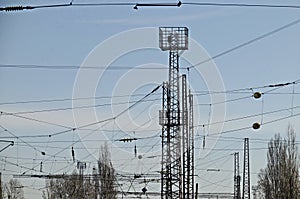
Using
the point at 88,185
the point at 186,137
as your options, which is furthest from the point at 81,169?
the point at 186,137

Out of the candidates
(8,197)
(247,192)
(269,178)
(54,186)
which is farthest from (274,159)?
(8,197)

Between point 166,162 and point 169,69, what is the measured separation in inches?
239

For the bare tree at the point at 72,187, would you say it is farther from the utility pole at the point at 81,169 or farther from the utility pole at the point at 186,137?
the utility pole at the point at 186,137

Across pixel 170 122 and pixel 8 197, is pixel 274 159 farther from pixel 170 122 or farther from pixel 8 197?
pixel 8 197

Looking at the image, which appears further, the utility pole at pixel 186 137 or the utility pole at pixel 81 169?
the utility pole at pixel 81 169

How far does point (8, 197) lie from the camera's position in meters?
104

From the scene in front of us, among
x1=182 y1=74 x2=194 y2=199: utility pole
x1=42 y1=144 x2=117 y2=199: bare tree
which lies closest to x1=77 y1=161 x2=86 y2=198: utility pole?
x1=42 y1=144 x2=117 y2=199: bare tree

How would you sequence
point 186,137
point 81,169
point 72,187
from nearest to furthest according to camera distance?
point 186,137 < point 81,169 < point 72,187

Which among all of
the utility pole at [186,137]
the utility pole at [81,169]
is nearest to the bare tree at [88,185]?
the utility pole at [81,169]

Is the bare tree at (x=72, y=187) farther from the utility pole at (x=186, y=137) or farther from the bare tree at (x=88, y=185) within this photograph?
the utility pole at (x=186, y=137)

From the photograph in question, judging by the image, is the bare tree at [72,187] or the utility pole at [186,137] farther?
the bare tree at [72,187]

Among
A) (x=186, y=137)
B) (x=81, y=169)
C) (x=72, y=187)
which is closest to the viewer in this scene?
(x=186, y=137)

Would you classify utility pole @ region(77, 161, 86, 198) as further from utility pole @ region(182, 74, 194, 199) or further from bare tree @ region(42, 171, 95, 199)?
utility pole @ region(182, 74, 194, 199)

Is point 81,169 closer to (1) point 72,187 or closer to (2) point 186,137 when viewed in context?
(1) point 72,187
